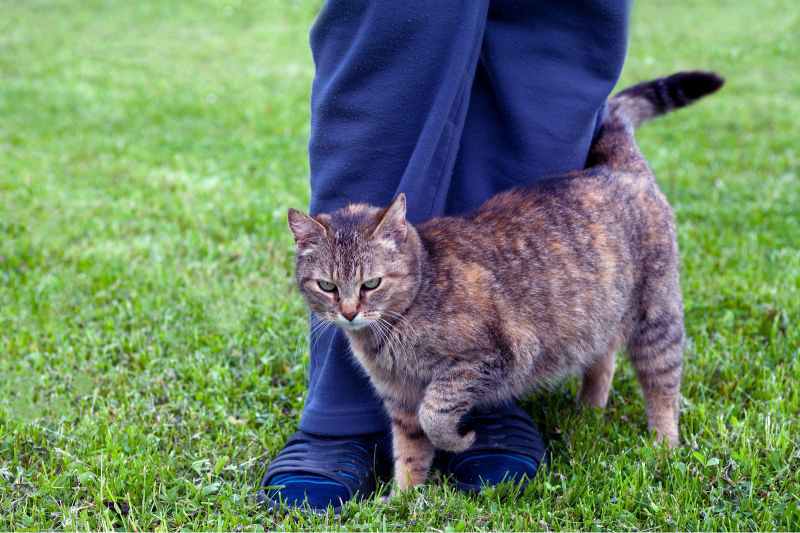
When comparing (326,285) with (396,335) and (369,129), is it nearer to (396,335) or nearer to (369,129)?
(396,335)

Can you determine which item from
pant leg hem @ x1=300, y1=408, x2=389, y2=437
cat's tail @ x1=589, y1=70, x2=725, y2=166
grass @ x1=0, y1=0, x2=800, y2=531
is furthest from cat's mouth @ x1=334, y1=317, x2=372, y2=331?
cat's tail @ x1=589, y1=70, x2=725, y2=166

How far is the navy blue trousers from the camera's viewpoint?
2.71 metres

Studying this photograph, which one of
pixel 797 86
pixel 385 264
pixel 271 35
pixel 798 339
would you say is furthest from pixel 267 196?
pixel 271 35

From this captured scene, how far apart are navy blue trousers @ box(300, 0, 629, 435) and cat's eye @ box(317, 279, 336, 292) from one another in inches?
11.9

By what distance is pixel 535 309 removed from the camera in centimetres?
276

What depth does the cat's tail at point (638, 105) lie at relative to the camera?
3.21m

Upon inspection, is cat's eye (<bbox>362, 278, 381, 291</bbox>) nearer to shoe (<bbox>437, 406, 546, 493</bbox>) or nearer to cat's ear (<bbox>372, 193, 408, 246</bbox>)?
cat's ear (<bbox>372, 193, 408, 246</bbox>)

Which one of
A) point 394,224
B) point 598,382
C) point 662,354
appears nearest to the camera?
point 394,224

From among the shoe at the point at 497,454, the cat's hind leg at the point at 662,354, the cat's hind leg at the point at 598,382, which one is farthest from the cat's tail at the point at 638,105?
the shoe at the point at 497,454

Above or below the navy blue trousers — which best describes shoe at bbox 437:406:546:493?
below

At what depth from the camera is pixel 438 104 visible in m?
2.75

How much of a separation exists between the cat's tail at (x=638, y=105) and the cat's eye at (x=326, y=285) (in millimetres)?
1290

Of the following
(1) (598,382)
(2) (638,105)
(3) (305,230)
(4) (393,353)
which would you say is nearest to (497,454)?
(4) (393,353)

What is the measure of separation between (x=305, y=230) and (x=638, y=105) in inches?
64.8
